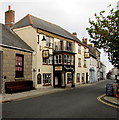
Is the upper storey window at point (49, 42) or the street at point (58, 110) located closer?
the street at point (58, 110)

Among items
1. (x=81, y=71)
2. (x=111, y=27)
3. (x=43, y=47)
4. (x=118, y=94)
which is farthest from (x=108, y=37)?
(x=81, y=71)

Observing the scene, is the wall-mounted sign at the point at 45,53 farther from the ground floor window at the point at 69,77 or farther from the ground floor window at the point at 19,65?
the ground floor window at the point at 69,77

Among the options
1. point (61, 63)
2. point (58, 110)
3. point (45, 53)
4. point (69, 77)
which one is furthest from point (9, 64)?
point (69, 77)

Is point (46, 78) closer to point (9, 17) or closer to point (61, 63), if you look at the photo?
point (61, 63)

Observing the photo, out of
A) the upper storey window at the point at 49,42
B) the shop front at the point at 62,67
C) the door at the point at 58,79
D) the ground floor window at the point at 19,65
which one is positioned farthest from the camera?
the door at the point at 58,79

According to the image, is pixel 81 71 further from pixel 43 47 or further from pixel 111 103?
pixel 111 103

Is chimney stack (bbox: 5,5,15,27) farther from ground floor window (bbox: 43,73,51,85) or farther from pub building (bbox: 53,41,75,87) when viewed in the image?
ground floor window (bbox: 43,73,51,85)

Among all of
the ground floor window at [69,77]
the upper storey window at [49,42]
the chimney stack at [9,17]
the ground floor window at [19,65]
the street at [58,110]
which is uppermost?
the chimney stack at [9,17]

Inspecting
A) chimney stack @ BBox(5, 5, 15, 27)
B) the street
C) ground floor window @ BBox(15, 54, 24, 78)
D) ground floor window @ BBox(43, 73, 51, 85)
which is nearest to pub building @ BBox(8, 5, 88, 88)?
ground floor window @ BBox(43, 73, 51, 85)

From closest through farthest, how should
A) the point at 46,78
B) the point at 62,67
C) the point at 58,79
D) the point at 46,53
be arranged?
the point at 46,53 < the point at 46,78 < the point at 62,67 < the point at 58,79

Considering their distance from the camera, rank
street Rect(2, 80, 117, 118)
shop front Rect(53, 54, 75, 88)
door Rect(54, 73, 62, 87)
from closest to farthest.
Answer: street Rect(2, 80, 117, 118) → shop front Rect(53, 54, 75, 88) → door Rect(54, 73, 62, 87)

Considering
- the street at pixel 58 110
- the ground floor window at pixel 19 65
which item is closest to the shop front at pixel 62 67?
the ground floor window at pixel 19 65

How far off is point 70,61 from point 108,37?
11113mm

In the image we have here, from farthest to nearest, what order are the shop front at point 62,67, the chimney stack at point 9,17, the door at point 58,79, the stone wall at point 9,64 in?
the door at point 58,79, the chimney stack at point 9,17, the shop front at point 62,67, the stone wall at point 9,64
